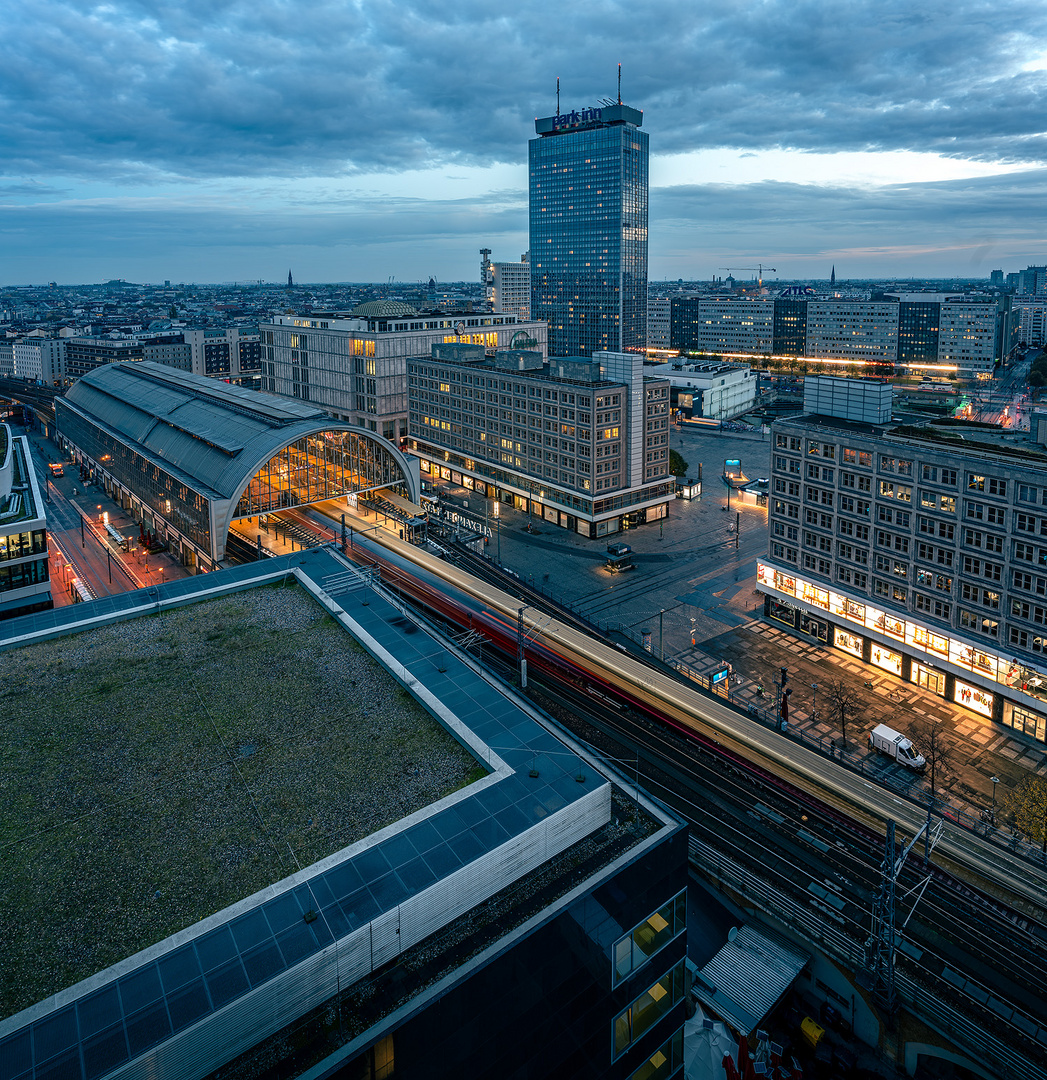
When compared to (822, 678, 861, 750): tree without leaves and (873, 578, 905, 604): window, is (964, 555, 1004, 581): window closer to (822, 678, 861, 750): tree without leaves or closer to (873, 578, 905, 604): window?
(873, 578, 905, 604): window

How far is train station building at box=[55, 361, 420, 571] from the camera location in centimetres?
8250

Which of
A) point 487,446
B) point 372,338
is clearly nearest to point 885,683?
point 487,446

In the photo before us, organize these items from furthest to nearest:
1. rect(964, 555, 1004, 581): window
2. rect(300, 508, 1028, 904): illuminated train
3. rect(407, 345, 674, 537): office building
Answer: rect(407, 345, 674, 537): office building
rect(964, 555, 1004, 581): window
rect(300, 508, 1028, 904): illuminated train

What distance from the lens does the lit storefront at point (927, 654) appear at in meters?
55.2

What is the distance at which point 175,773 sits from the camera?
97.8ft

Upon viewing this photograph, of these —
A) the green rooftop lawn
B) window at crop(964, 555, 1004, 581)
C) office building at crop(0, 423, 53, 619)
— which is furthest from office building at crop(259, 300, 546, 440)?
the green rooftop lawn

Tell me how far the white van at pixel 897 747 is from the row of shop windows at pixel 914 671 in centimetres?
923

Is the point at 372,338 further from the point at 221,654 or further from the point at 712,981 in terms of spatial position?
the point at 712,981

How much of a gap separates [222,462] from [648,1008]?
244 ft

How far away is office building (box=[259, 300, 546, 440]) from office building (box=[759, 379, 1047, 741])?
2774 inches

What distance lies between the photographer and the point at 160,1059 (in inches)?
746

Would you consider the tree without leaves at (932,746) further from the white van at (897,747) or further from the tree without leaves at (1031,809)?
the tree without leaves at (1031,809)

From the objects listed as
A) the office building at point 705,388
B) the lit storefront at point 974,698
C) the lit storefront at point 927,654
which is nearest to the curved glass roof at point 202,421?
the lit storefront at point 927,654

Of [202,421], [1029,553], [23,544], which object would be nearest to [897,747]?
[1029,553]
